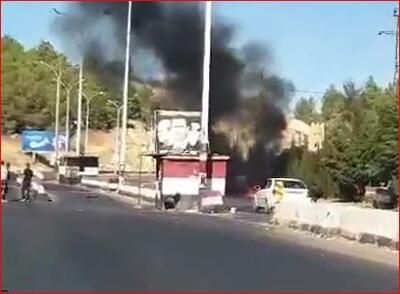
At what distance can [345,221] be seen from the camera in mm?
23609

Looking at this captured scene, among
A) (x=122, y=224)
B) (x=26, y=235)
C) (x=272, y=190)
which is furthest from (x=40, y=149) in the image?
(x=26, y=235)

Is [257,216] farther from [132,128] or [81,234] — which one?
[132,128]

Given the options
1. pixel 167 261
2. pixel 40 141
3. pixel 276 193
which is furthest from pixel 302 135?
pixel 167 261

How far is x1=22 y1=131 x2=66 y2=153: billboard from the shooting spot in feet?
219

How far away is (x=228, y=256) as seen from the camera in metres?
18.1

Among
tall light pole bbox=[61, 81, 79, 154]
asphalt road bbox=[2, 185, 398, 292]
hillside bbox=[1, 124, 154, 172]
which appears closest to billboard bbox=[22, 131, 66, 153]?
tall light pole bbox=[61, 81, 79, 154]

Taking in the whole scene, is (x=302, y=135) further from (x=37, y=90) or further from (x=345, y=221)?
(x=345, y=221)

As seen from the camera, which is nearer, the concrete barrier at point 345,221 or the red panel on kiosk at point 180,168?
the concrete barrier at point 345,221

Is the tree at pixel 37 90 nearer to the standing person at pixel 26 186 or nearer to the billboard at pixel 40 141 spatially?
the billboard at pixel 40 141

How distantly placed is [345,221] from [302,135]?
1399 inches

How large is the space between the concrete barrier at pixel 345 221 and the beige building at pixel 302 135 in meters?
22.8

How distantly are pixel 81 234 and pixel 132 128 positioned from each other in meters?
74.3

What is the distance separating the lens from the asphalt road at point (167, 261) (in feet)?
44.7

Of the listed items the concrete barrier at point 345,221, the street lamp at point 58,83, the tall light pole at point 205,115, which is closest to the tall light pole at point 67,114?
the street lamp at point 58,83
